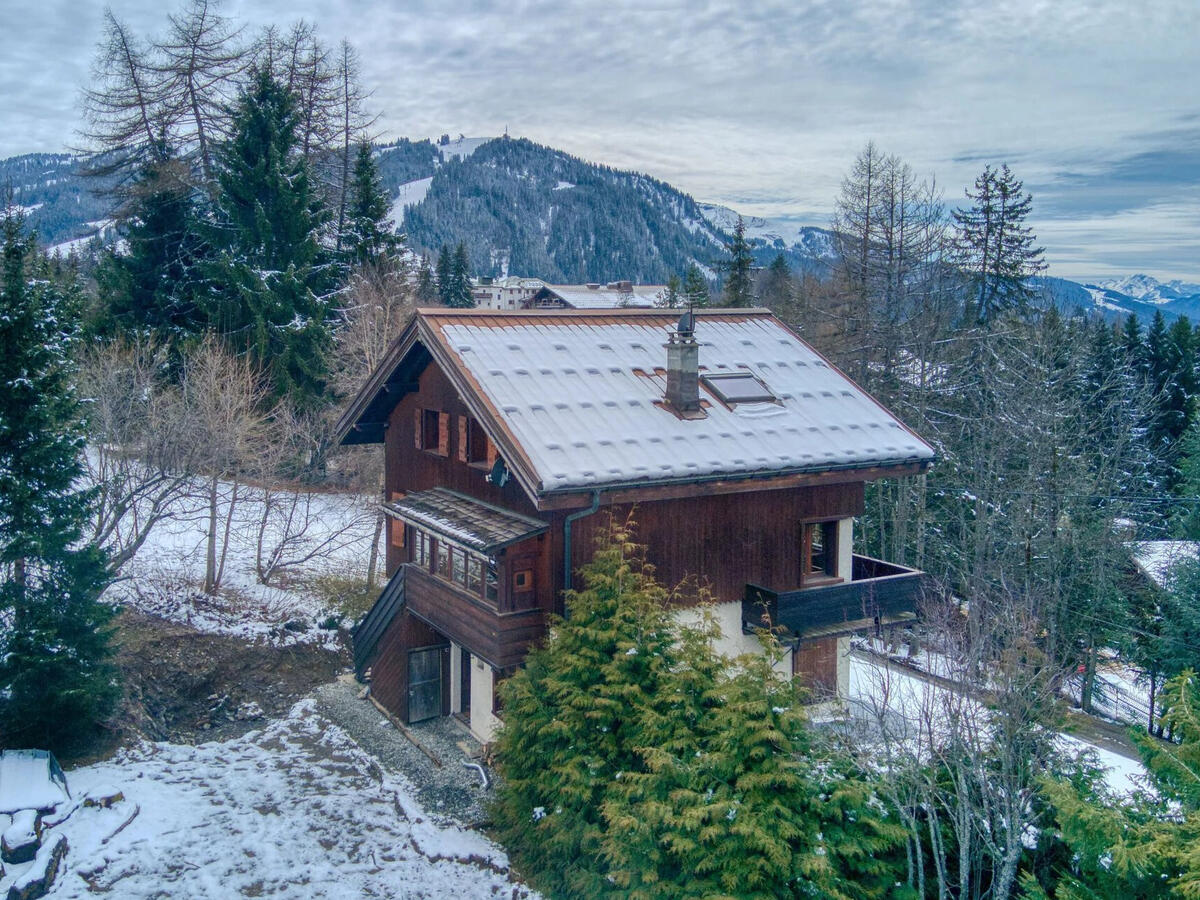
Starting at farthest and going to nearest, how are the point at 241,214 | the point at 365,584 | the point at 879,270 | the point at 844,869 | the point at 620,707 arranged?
the point at 241,214, the point at 879,270, the point at 365,584, the point at 620,707, the point at 844,869

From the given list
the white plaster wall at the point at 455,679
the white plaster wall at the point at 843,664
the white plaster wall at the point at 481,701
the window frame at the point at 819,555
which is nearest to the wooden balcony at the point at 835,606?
the window frame at the point at 819,555

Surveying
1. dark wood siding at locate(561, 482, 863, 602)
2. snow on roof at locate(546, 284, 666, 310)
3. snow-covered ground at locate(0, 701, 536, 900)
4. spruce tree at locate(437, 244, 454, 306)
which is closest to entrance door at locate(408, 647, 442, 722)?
snow-covered ground at locate(0, 701, 536, 900)

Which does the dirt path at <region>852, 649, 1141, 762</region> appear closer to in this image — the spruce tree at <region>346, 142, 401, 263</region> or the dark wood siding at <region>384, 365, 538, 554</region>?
the dark wood siding at <region>384, 365, 538, 554</region>

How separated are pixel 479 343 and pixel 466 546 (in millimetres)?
4130

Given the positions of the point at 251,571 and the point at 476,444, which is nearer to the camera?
the point at 476,444

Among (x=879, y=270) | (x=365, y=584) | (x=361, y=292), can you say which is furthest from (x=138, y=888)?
(x=879, y=270)

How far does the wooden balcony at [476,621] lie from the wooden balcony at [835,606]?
4.18 meters

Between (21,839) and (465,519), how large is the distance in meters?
8.10

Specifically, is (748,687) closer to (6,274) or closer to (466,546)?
(466,546)

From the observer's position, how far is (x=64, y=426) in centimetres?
1501

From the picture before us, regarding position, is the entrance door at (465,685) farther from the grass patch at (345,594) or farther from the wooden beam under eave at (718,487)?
the grass patch at (345,594)

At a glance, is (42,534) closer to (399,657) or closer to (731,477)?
(399,657)

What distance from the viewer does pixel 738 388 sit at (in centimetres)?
1692

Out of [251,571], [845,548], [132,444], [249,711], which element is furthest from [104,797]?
[251,571]
